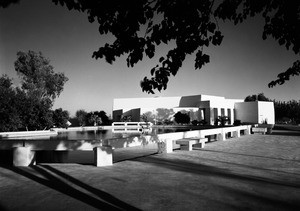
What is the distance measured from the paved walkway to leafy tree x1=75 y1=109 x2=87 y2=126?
123ft

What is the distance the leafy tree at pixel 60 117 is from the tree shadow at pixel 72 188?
80.9 ft

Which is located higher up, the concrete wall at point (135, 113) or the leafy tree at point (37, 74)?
the leafy tree at point (37, 74)

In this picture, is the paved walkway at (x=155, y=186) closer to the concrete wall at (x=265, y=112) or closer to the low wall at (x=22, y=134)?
the low wall at (x=22, y=134)

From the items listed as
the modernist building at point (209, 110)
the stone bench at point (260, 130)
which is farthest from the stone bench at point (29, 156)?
the modernist building at point (209, 110)

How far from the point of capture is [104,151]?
6.34 meters

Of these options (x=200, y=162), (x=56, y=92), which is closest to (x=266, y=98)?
(x=56, y=92)

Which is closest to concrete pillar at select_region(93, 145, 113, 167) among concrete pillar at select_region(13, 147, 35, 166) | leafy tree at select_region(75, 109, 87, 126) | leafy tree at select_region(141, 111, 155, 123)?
concrete pillar at select_region(13, 147, 35, 166)

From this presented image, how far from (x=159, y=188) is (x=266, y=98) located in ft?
261

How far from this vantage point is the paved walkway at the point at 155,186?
346cm

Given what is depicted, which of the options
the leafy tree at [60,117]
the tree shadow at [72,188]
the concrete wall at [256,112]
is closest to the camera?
the tree shadow at [72,188]

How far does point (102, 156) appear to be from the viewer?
6.32m

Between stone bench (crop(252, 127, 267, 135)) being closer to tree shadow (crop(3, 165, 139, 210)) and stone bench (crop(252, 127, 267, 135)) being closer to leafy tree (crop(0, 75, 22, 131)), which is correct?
tree shadow (crop(3, 165, 139, 210))

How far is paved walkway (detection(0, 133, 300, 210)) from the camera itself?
346cm

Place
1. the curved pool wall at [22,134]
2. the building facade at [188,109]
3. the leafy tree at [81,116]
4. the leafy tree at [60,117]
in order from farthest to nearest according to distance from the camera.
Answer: the building facade at [188,109], the leafy tree at [81,116], the leafy tree at [60,117], the curved pool wall at [22,134]
